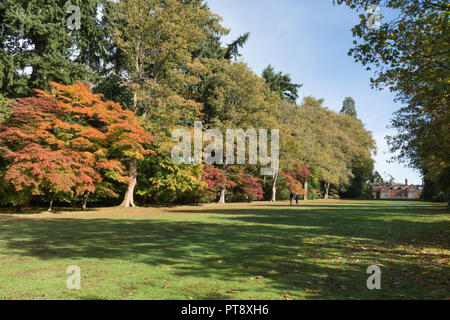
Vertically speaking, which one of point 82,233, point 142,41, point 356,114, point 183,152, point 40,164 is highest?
point 356,114

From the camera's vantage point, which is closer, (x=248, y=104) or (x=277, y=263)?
(x=277, y=263)

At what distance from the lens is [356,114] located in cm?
7450

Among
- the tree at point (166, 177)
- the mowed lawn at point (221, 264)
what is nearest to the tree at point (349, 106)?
the tree at point (166, 177)

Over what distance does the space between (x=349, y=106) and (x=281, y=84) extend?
31555mm

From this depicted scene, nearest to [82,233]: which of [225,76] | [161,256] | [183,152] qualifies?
[161,256]

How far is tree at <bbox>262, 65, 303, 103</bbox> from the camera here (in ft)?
158

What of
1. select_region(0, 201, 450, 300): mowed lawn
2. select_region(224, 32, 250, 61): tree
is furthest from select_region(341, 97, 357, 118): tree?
select_region(0, 201, 450, 300): mowed lawn

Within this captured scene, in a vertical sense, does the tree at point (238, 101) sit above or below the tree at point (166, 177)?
above

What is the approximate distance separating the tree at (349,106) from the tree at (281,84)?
1118 inches

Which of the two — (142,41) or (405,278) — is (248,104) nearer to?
(142,41)

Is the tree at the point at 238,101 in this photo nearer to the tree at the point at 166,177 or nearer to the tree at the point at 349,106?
the tree at the point at 166,177

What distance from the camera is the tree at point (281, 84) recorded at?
→ 48188 millimetres

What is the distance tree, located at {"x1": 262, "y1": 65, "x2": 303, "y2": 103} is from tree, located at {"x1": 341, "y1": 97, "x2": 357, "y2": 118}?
93.1ft
